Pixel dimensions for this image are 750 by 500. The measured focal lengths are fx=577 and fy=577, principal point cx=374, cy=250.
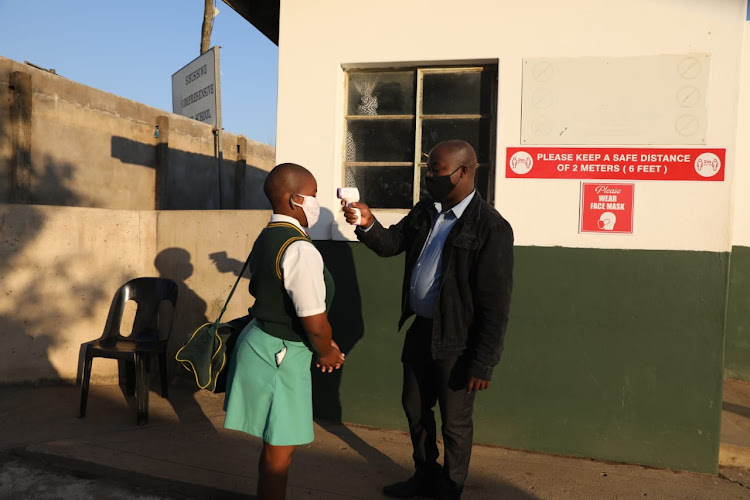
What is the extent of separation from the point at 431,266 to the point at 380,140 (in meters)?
1.69

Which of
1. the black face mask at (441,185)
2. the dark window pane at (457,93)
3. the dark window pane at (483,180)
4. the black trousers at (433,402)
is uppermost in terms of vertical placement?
the dark window pane at (457,93)

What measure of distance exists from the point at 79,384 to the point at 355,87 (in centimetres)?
343

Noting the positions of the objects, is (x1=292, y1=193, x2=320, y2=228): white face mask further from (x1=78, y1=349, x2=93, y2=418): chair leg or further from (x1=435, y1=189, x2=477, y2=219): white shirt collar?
(x1=78, y1=349, x2=93, y2=418): chair leg

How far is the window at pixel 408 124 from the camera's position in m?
4.01

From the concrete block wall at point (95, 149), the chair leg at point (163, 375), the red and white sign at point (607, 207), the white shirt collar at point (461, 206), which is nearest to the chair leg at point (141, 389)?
the chair leg at point (163, 375)

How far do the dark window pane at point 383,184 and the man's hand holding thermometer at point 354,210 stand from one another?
118cm

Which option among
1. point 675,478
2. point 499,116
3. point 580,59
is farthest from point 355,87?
point 675,478

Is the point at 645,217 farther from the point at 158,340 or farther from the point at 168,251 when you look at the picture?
the point at 168,251

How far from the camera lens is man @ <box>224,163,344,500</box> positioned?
2287 millimetres

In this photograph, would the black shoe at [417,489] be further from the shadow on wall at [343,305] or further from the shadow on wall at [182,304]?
the shadow on wall at [182,304]

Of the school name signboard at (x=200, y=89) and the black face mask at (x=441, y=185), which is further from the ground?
the school name signboard at (x=200, y=89)

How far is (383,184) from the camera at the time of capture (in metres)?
4.18

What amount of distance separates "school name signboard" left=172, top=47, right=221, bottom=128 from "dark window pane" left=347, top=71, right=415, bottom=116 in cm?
258

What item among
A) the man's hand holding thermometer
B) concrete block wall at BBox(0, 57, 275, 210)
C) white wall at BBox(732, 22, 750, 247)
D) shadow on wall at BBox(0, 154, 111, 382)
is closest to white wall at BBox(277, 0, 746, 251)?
the man's hand holding thermometer
